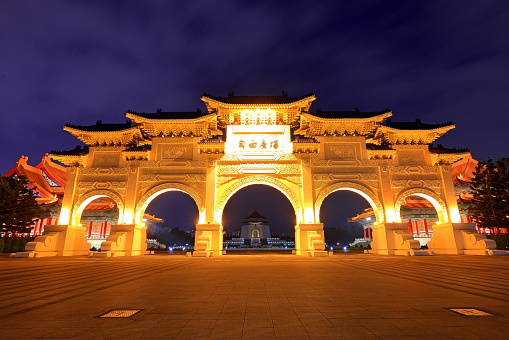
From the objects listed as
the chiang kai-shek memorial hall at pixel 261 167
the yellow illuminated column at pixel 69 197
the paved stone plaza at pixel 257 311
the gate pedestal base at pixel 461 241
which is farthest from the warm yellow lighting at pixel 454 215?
the yellow illuminated column at pixel 69 197

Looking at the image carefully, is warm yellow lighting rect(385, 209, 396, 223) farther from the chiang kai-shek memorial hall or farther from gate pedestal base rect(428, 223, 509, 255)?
gate pedestal base rect(428, 223, 509, 255)

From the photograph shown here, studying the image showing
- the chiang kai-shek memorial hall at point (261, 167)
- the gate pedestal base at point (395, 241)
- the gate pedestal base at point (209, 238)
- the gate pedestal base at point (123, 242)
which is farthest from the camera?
the chiang kai-shek memorial hall at point (261, 167)

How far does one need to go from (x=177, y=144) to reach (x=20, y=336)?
682 inches

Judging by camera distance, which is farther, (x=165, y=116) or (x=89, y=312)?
(x=165, y=116)

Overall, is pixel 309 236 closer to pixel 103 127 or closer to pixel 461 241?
pixel 461 241

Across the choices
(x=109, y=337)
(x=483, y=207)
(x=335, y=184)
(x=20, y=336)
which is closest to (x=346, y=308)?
(x=109, y=337)

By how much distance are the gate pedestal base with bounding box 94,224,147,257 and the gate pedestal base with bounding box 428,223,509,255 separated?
742 inches

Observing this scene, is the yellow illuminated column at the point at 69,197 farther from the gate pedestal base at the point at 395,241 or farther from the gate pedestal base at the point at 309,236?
the gate pedestal base at the point at 395,241

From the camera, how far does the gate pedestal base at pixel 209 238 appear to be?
645 inches

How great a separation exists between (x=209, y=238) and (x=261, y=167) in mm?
5422

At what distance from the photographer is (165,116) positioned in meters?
19.5

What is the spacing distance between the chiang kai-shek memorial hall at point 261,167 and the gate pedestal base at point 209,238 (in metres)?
0.06

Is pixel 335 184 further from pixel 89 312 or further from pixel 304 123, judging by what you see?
pixel 89 312

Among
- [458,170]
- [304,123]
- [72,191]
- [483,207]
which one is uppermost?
[304,123]
